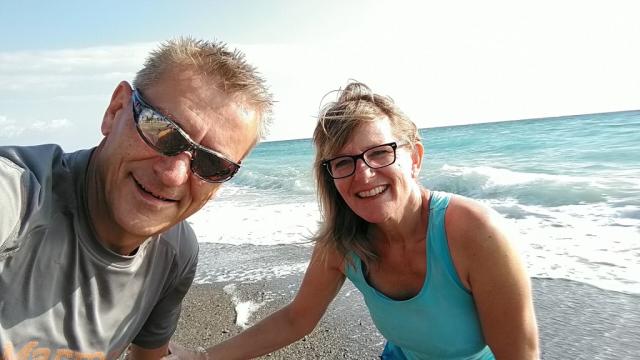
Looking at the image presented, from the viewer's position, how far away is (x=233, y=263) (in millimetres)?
7281

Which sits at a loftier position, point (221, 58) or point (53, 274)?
point (221, 58)

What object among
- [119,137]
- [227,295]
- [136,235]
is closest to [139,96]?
[119,137]

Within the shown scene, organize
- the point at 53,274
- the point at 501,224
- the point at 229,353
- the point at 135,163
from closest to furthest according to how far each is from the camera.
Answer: the point at 53,274, the point at 135,163, the point at 501,224, the point at 229,353

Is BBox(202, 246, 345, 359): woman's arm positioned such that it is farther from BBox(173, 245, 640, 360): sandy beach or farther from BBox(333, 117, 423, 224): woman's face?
BBox(173, 245, 640, 360): sandy beach

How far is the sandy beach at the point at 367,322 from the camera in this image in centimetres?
389

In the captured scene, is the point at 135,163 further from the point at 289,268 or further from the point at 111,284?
the point at 289,268

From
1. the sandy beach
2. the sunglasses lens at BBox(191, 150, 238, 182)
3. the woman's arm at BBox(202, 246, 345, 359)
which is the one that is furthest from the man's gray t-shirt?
the sandy beach

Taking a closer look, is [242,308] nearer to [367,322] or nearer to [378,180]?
[367,322]

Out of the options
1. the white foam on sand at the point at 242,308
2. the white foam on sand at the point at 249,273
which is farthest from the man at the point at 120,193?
the white foam on sand at the point at 249,273

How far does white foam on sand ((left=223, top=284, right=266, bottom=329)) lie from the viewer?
193 inches

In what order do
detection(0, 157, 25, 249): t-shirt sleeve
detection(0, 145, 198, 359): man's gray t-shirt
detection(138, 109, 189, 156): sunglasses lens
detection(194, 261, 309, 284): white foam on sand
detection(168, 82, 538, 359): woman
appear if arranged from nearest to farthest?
detection(0, 157, 25, 249): t-shirt sleeve
detection(0, 145, 198, 359): man's gray t-shirt
detection(138, 109, 189, 156): sunglasses lens
detection(168, 82, 538, 359): woman
detection(194, 261, 309, 284): white foam on sand

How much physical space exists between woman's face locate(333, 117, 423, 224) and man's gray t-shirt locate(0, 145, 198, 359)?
1.15 m

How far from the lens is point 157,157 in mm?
1910

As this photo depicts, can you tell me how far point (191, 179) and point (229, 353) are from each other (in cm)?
145
